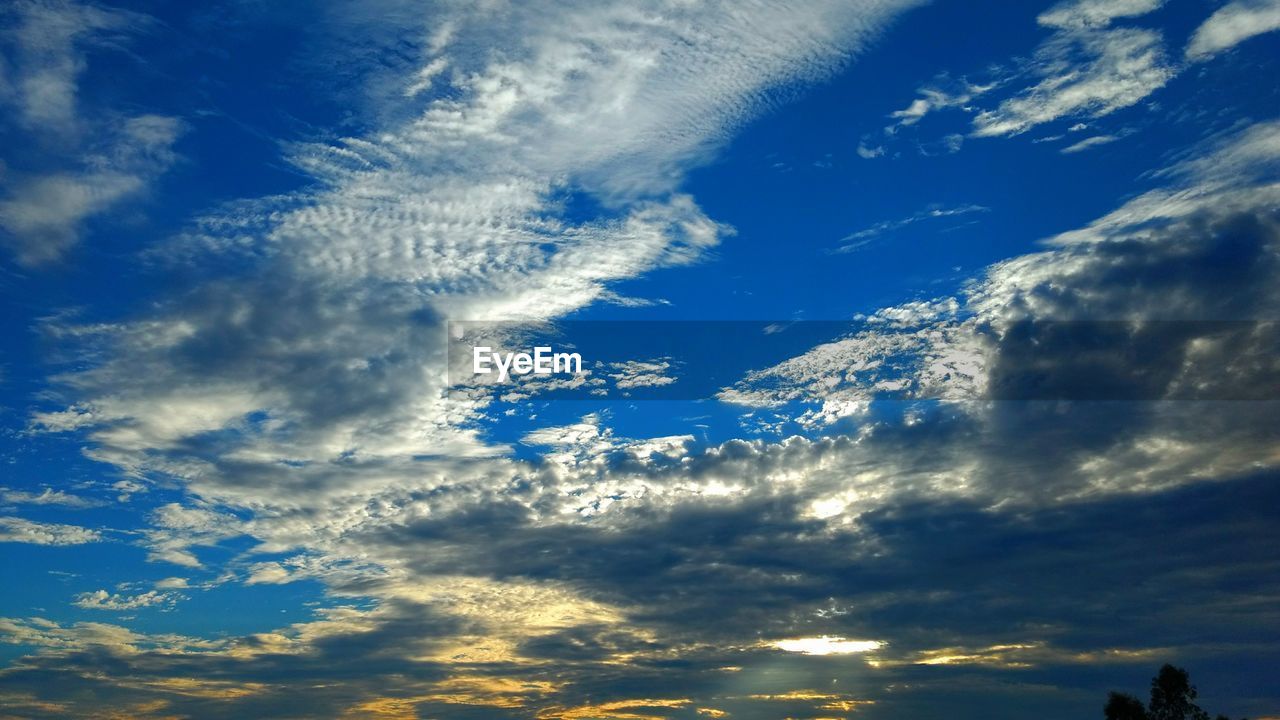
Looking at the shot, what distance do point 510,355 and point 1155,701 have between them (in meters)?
143

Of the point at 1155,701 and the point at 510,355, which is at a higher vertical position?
the point at 510,355

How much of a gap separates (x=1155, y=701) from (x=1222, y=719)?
975 centimetres

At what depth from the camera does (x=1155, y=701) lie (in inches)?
5605

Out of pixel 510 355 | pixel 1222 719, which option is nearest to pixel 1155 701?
pixel 1222 719

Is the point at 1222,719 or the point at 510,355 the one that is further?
the point at 1222,719

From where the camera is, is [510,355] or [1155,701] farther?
[1155,701]

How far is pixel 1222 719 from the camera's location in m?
136

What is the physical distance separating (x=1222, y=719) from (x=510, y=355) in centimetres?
14584

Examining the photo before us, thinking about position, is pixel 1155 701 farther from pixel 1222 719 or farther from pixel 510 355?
pixel 510 355
